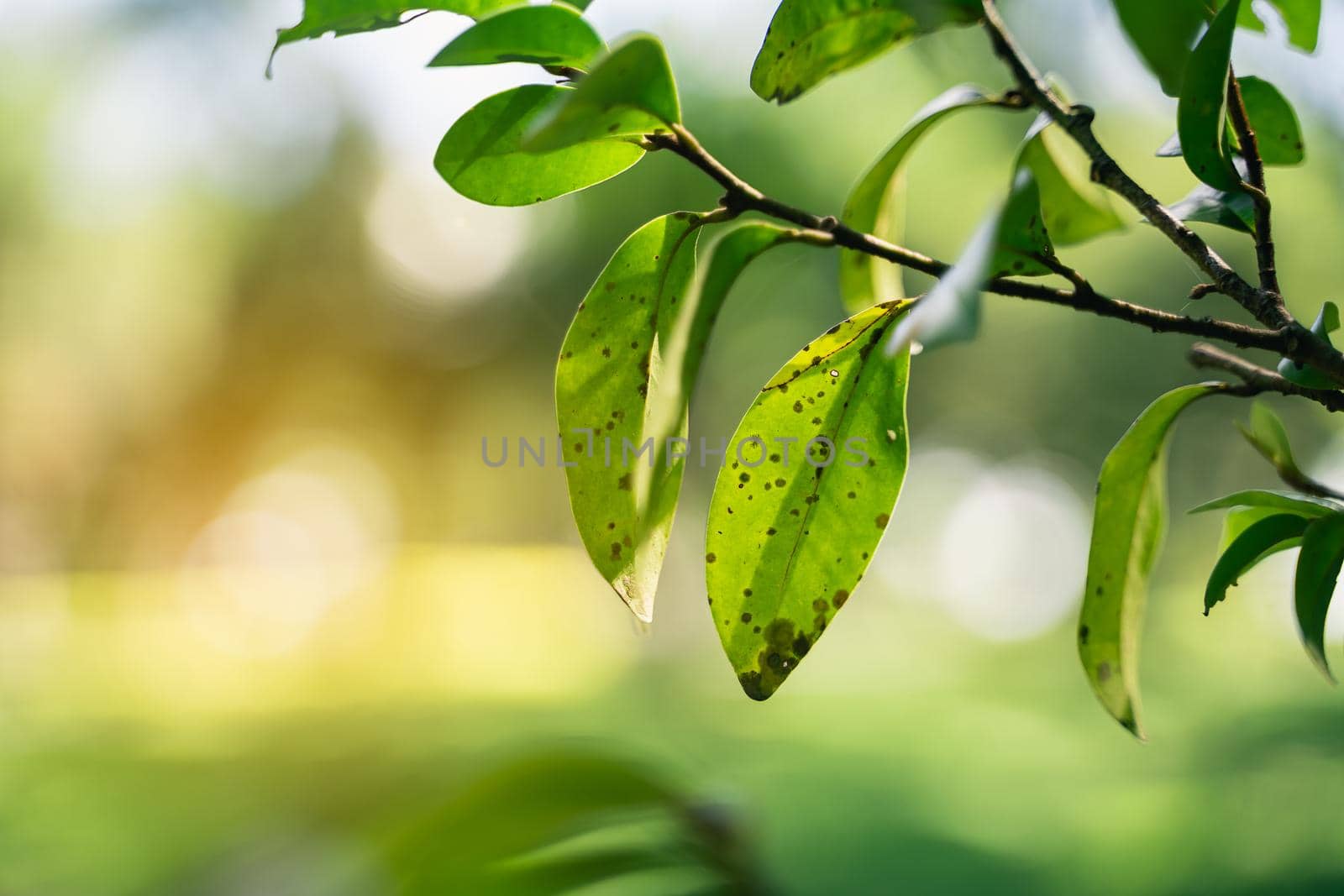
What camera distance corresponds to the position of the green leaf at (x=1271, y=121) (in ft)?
1.05

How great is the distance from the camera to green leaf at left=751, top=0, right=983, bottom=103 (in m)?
0.26

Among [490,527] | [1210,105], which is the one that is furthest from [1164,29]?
[490,527]

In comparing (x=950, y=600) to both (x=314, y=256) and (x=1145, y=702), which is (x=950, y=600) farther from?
(x=314, y=256)

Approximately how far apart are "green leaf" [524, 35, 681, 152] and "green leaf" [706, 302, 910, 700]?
7cm

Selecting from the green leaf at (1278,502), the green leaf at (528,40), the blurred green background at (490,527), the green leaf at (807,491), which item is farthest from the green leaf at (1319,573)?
the blurred green background at (490,527)

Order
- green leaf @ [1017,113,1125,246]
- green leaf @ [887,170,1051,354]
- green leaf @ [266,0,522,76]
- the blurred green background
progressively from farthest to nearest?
the blurred green background, green leaf @ [1017,113,1125,246], green leaf @ [266,0,522,76], green leaf @ [887,170,1051,354]

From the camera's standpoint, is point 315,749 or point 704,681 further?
point 704,681

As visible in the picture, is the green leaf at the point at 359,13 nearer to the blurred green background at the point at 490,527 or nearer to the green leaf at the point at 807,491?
the green leaf at the point at 807,491

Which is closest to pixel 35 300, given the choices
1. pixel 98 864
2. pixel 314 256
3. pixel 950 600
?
pixel 314 256

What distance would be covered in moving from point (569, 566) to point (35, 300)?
9.61 ft

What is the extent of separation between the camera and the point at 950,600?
4.85 m

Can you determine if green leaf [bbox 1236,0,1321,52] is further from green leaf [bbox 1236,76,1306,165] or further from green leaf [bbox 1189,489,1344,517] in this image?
green leaf [bbox 1189,489,1344,517]

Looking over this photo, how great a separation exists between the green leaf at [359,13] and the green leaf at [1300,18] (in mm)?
236

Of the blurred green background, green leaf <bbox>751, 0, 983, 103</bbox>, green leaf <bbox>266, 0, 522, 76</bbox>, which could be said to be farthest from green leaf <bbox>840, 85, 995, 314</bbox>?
the blurred green background
